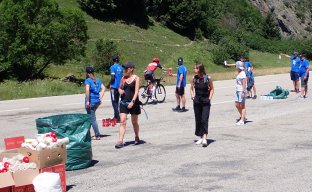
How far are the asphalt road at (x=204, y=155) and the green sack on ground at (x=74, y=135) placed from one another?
182mm

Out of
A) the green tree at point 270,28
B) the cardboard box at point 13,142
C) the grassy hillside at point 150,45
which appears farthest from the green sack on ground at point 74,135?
the green tree at point 270,28

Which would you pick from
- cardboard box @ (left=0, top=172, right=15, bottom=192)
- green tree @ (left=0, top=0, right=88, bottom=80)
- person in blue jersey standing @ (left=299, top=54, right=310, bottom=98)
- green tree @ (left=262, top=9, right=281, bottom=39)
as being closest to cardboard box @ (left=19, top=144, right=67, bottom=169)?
cardboard box @ (left=0, top=172, right=15, bottom=192)

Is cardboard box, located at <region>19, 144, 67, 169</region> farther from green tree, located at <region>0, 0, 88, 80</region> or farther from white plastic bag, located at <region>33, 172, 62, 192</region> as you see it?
green tree, located at <region>0, 0, 88, 80</region>

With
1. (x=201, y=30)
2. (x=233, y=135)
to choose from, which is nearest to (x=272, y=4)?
(x=201, y=30)

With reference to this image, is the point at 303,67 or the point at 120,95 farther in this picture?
the point at 303,67

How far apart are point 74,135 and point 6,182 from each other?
2.87 m

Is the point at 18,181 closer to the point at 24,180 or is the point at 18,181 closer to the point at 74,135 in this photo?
the point at 24,180

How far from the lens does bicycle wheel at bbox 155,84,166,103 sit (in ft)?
74.2

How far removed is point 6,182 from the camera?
707 cm

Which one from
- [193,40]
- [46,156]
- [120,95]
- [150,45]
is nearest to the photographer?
[46,156]

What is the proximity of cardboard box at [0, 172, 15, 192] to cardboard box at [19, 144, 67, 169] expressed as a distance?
0.80 metres

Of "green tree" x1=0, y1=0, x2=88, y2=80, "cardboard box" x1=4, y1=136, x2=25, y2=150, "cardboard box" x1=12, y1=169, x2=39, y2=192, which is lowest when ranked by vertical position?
"cardboard box" x1=12, y1=169, x2=39, y2=192

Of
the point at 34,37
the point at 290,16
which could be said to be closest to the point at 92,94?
the point at 34,37

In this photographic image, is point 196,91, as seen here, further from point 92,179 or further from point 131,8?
point 131,8
